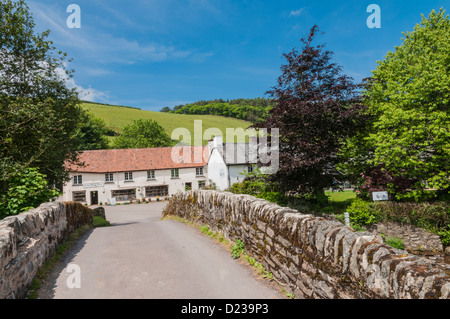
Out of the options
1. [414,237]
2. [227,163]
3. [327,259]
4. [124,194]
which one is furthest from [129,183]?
[327,259]

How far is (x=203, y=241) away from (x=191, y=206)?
422 centimetres

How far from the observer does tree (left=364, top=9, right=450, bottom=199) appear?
15345 millimetres

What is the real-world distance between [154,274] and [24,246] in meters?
2.46

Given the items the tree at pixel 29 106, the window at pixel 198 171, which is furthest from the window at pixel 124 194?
the tree at pixel 29 106

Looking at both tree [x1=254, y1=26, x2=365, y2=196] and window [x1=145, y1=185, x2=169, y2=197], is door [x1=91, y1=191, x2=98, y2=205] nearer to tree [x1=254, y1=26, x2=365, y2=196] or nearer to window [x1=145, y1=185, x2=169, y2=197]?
window [x1=145, y1=185, x2=169, y2=197]

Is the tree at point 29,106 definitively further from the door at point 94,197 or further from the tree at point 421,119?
the door at point 94,197

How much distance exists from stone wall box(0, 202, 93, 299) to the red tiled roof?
35750 millimetres

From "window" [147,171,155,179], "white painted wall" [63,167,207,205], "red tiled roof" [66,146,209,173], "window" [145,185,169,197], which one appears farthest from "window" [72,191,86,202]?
"window" [147,171,155,179]

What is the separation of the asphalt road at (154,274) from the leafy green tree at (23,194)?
6.45 ft

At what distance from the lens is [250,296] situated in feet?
15.9

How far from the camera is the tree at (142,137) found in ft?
194

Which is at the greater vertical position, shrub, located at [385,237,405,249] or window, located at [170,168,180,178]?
window, located at [170,168,180,178]

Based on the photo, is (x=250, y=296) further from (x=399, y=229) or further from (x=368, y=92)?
(x=368, y=92)
